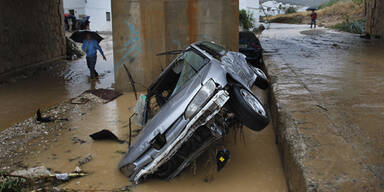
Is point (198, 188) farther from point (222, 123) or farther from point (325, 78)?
point (325, 78)

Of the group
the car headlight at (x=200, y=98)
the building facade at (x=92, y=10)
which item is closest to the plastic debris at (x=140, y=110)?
the car headlight at (x=200, y=98)

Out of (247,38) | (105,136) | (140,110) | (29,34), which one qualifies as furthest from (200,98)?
(29,34)

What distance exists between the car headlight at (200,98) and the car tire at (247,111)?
1.23 feet

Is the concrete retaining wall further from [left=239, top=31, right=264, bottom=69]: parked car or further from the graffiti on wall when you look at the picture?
[left=239, top=31, right=264, bottom=69]: parked car

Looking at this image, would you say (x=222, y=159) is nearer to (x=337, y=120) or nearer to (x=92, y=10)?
(x=337, y=120)

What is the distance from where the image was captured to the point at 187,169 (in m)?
4.73

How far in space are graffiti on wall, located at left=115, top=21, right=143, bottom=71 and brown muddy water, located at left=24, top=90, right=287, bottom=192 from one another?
341 centimetres

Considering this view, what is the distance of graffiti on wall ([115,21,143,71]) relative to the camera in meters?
9.79

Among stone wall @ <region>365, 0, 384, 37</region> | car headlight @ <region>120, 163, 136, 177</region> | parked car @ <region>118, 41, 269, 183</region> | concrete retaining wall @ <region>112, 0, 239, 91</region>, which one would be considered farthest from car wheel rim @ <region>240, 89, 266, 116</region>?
stone wall @ <region>365, 0, 384, 37</region>

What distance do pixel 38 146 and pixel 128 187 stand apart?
8.19 feet

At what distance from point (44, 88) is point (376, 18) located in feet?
64.8

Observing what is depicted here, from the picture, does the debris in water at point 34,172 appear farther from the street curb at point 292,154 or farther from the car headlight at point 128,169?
the street curb at point 292,154

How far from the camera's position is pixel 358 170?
3.35 metres

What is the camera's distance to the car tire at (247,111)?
13.3 ft
